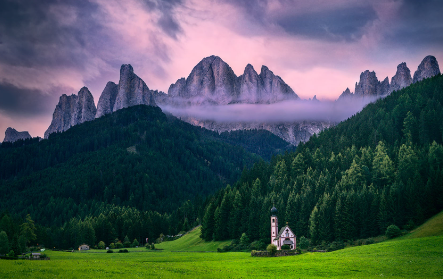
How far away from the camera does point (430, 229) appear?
68750mm

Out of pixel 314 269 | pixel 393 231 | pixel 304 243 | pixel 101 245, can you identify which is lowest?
pixel 101 245

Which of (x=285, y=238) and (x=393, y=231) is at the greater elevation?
(x=393, y=231)

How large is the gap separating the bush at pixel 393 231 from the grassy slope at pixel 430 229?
2437 mm

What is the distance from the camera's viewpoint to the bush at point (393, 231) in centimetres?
7538

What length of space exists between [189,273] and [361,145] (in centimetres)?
10066

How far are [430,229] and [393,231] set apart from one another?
783 centimetres

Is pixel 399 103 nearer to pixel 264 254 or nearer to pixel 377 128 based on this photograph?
pixel 377 128

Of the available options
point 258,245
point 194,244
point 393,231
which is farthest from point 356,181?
point 194,244

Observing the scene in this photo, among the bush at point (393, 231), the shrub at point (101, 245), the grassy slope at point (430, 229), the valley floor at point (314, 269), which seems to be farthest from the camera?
the shrub at point (101, 245)

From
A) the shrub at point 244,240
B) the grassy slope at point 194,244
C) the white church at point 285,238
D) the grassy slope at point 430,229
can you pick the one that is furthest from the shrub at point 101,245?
the grassy slope at point 430,229

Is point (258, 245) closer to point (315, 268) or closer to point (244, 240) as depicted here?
point (244, 240)

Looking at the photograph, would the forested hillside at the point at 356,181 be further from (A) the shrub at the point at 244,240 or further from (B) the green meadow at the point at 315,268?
(B) the green meadow at the point at 315,268

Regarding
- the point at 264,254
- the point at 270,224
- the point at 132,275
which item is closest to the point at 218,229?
the point at 270,224

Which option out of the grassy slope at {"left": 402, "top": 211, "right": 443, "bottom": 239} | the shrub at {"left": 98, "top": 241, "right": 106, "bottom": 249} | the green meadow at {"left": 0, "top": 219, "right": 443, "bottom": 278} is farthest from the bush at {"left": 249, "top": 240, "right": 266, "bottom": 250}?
the shrub at {"left": 98, "top": 241, "right": 106, "bottom": 249}
